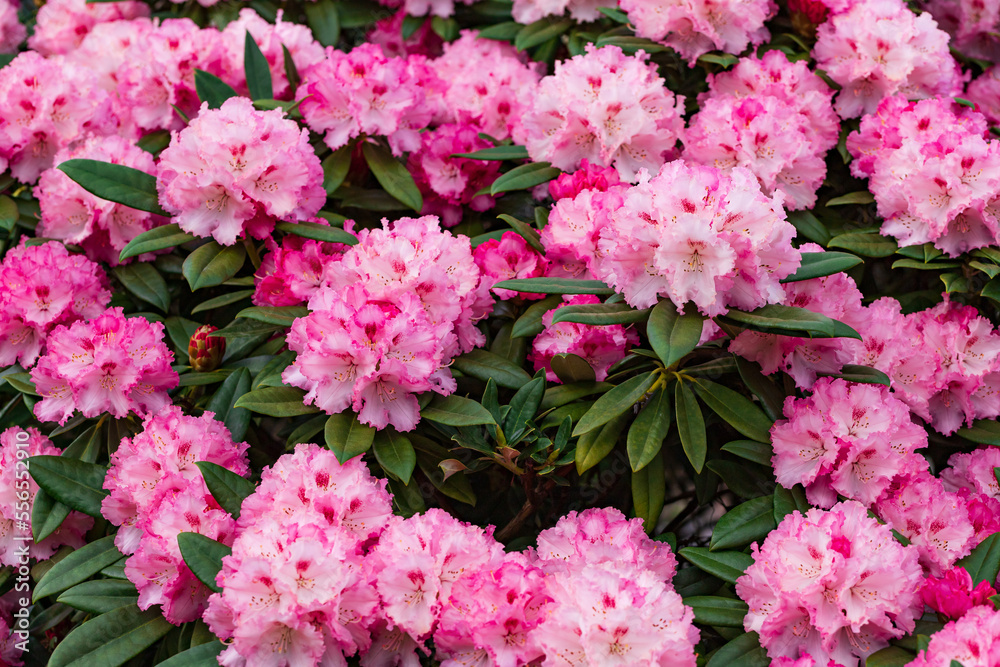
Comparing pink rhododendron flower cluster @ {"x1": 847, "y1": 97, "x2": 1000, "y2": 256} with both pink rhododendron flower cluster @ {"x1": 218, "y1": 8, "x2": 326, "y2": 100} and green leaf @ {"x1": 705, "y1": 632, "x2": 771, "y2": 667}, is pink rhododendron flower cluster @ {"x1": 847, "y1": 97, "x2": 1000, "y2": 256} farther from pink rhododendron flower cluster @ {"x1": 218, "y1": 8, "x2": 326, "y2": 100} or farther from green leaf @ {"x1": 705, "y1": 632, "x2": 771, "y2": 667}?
pink rhododendron flower cluster @ {"x1": 218, "y1": 8, "x2": 326, "y2": 100}

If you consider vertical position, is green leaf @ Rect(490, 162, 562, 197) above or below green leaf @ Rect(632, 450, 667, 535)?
above

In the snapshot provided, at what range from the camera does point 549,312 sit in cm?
149

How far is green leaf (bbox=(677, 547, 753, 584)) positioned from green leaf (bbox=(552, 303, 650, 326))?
0.37m

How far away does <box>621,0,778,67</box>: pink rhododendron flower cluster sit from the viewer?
1.88 meters

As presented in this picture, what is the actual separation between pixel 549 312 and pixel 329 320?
0.37 meters

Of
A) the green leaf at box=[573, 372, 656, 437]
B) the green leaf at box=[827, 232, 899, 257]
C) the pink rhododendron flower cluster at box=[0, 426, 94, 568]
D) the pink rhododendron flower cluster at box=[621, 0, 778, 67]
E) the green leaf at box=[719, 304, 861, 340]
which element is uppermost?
the pink rhododendron flower cluster at box=[621, 0, 778, 67]

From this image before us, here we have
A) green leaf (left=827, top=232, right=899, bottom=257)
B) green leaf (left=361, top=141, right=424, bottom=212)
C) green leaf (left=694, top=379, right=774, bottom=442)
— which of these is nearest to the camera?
green leaf (left=694, top=379, right=774, bottom=442)

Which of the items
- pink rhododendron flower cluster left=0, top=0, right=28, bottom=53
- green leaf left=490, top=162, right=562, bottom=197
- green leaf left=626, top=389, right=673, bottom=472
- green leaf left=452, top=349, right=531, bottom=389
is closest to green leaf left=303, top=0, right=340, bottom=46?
green leaf left=490, top=162, right=562, bottom=197

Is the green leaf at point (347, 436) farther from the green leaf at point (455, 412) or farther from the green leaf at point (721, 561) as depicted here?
the green leaf at point (721, 561)

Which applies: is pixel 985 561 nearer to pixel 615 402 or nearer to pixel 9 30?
pixel 615 402

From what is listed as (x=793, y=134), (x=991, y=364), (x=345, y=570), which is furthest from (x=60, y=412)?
(x=991, y=364)

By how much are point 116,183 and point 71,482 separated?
21.7 inches

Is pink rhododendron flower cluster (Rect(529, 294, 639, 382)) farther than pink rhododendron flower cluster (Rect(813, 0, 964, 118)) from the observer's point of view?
No

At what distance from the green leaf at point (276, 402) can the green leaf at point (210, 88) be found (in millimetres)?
737
